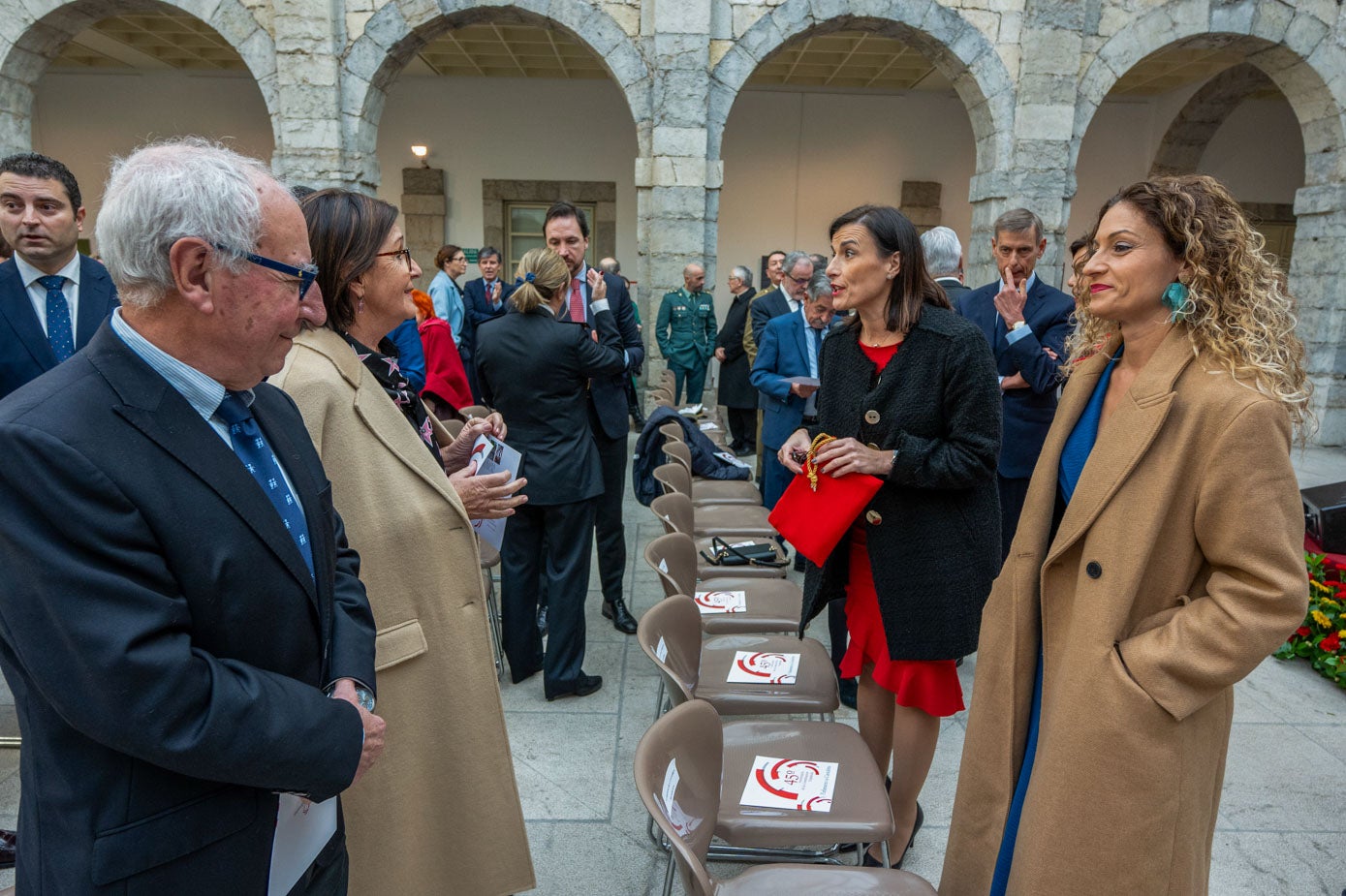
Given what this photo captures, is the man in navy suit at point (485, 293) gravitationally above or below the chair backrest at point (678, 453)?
above

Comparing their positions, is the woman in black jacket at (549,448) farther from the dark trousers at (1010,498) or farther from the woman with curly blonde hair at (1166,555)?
the woman with curly blonde hair at (1166,555)

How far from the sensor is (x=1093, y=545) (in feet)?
5.04

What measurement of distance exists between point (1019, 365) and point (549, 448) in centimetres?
200

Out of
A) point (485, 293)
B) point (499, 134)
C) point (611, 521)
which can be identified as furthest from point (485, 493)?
point (499, 134)

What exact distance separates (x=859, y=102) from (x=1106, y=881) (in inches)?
493

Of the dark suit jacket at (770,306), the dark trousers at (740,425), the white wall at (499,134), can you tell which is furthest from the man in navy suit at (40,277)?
the white wall at (499,134)

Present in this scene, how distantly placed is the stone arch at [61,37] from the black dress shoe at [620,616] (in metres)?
6.28

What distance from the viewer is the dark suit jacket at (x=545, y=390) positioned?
330cm

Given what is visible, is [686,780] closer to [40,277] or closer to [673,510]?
[673,510]

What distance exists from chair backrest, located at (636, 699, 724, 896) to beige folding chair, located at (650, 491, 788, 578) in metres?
1.30

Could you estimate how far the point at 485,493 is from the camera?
210cm

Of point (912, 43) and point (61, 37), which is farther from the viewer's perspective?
point (912, 43)

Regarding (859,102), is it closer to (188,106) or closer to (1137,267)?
(188,106)

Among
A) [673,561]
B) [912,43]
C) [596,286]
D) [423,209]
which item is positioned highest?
[912,43]
